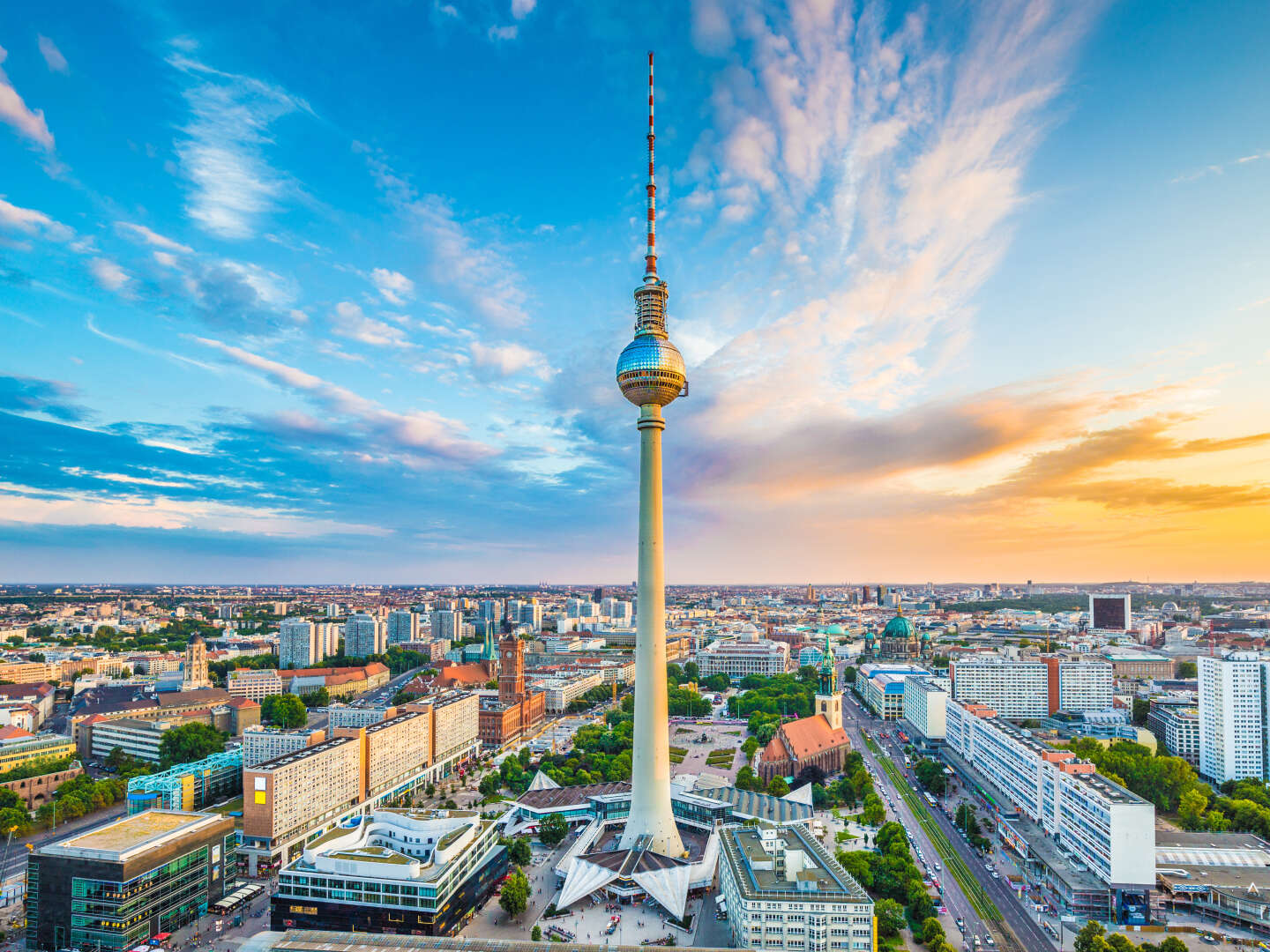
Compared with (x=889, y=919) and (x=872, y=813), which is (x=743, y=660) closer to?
(x=872, y=813)

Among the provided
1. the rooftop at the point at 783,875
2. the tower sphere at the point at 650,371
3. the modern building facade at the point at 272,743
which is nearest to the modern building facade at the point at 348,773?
the modern building facade at the point at 272,743

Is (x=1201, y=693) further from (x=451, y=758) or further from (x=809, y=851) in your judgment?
(x=451, y=758)

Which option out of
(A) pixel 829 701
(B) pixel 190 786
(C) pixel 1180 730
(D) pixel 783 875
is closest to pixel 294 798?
(B) pixel 190 786

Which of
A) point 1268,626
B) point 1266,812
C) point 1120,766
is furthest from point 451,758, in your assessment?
point 1268,626

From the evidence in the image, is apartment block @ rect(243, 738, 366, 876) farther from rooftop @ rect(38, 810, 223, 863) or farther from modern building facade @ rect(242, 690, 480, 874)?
rooftop @ rect(38, 810, 223, 863)

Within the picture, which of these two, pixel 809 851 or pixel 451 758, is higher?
pixel 809 851

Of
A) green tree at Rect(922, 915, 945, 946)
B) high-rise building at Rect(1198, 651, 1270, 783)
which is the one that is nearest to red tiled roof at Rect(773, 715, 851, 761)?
green tree at Rect(922, 915, 945, 946)

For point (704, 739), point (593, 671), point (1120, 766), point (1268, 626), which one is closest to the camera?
point (1120, 766)
